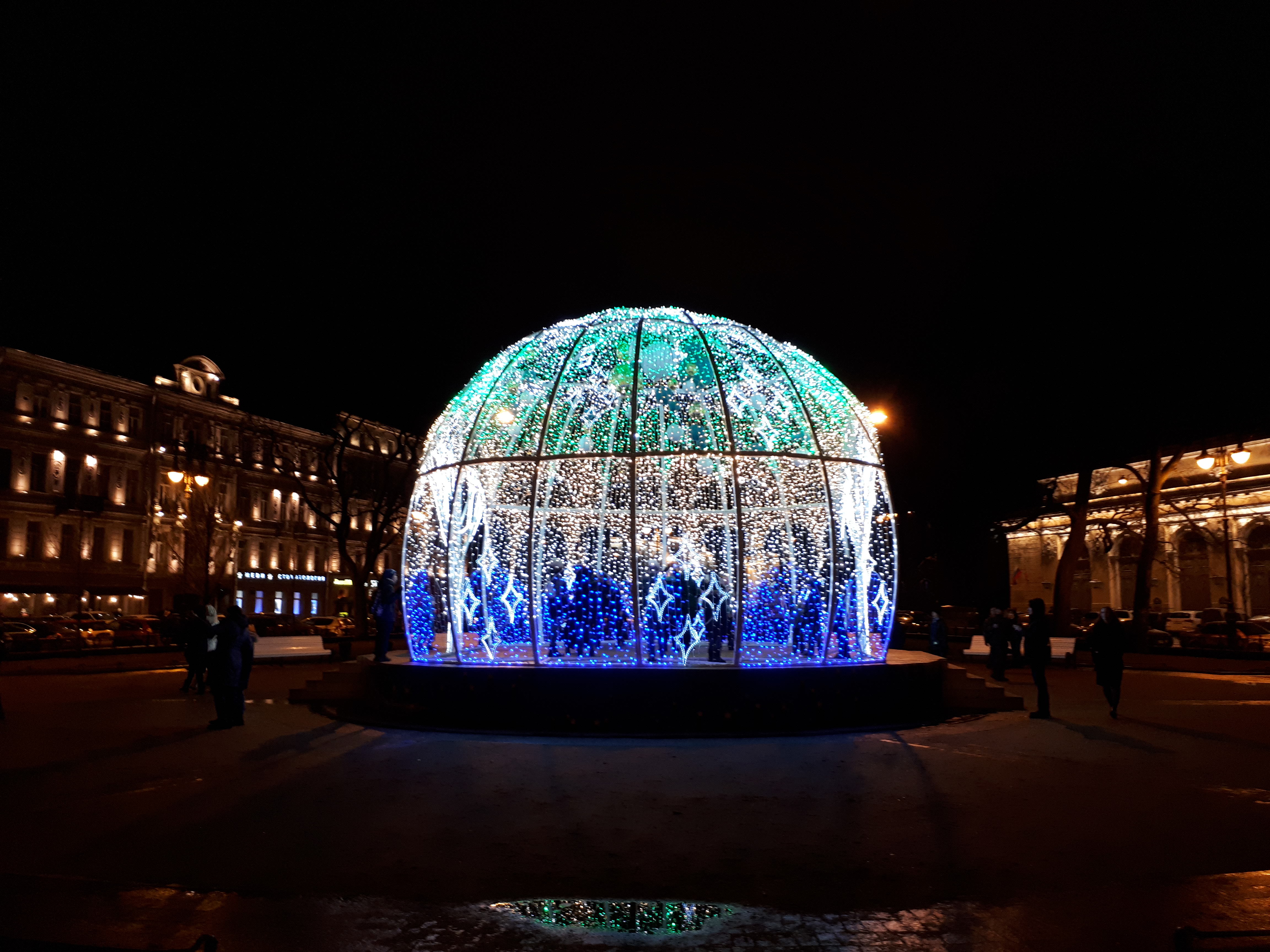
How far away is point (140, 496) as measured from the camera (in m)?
47.9

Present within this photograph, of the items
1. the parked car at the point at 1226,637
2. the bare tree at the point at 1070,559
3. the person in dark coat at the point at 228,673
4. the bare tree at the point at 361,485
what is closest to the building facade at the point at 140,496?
the bare tree at the point at 361,485

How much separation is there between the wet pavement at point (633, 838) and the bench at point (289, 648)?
39.7 feet

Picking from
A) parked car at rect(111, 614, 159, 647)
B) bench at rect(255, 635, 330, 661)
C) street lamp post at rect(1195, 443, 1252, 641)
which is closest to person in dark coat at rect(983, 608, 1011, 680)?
street lamp post at rect(1195, 443, 1252, 641)

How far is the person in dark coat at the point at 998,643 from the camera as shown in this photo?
61.5ft

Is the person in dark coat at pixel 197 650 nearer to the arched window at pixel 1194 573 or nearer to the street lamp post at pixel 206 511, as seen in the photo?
the street lamp post at pixel 206 511

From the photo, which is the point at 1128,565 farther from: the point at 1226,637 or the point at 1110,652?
the point at 1110,652

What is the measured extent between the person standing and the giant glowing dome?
3.73m

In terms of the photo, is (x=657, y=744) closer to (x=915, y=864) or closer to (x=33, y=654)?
(x=915, y=864)

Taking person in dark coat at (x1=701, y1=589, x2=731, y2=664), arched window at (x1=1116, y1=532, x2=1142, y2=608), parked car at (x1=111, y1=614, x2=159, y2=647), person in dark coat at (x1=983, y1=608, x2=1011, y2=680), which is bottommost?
parked car at (x1=111, y1=614, x2=159, y2=647)

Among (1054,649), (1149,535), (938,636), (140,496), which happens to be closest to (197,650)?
(938,636)

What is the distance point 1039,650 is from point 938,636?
25.0 feet

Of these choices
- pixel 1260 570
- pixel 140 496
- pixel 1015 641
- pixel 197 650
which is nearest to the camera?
pixel 197 650

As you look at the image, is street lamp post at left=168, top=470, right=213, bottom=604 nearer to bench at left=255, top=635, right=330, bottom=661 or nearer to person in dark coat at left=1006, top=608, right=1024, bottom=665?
bench at left=255, top=635, right=330, bottom=661

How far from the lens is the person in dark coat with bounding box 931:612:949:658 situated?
64.9 ft
